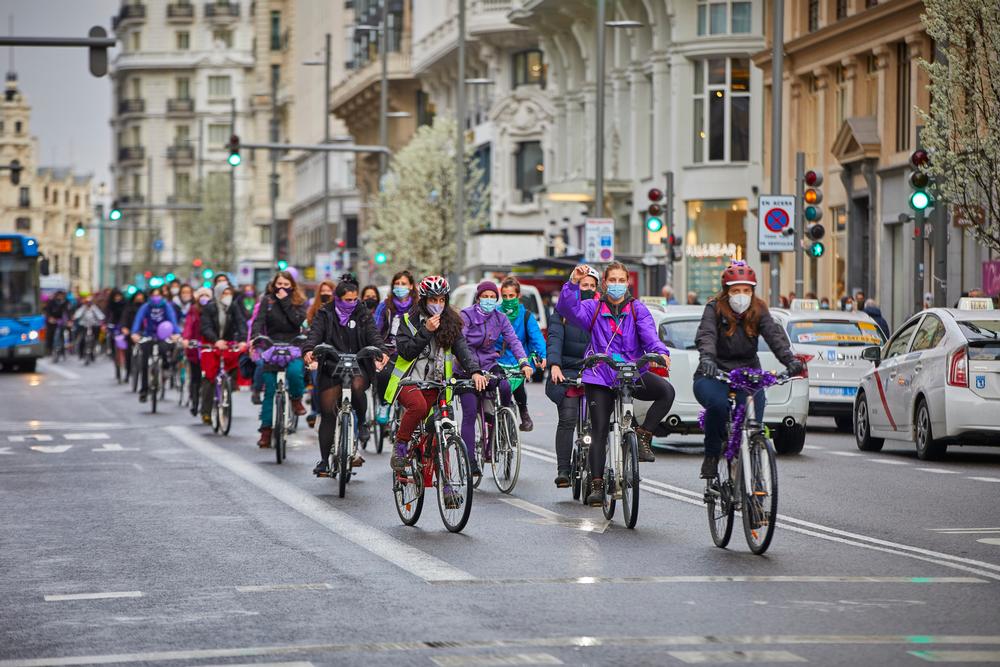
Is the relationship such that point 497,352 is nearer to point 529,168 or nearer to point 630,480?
point 630,480

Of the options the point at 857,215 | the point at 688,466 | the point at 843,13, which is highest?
the point at 843,13

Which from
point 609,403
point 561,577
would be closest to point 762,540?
point 561,577

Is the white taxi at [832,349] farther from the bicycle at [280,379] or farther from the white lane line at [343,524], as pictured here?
the white lane line at [343,524]

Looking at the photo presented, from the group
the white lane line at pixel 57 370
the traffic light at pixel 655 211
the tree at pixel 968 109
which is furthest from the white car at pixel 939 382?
the white lane line at pixel 57 370

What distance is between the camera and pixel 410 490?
14383 mm

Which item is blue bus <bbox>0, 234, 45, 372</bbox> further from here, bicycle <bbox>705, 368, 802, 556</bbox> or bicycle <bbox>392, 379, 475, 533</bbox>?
bicycle <bbox>705, 368, 802, 556</bbox>

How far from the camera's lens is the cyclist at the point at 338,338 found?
17.3 metres

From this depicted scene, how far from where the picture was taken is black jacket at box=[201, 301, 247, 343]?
81.0 feet

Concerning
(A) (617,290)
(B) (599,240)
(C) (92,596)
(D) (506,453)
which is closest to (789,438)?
(D) (506,453)

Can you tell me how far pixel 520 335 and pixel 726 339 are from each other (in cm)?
650

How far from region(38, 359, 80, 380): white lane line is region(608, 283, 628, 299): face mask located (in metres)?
32.2

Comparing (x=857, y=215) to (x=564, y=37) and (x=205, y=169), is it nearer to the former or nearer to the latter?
(x=564, y=37)

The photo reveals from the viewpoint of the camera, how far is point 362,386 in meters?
17.2

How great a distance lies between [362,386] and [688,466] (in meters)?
4.21
